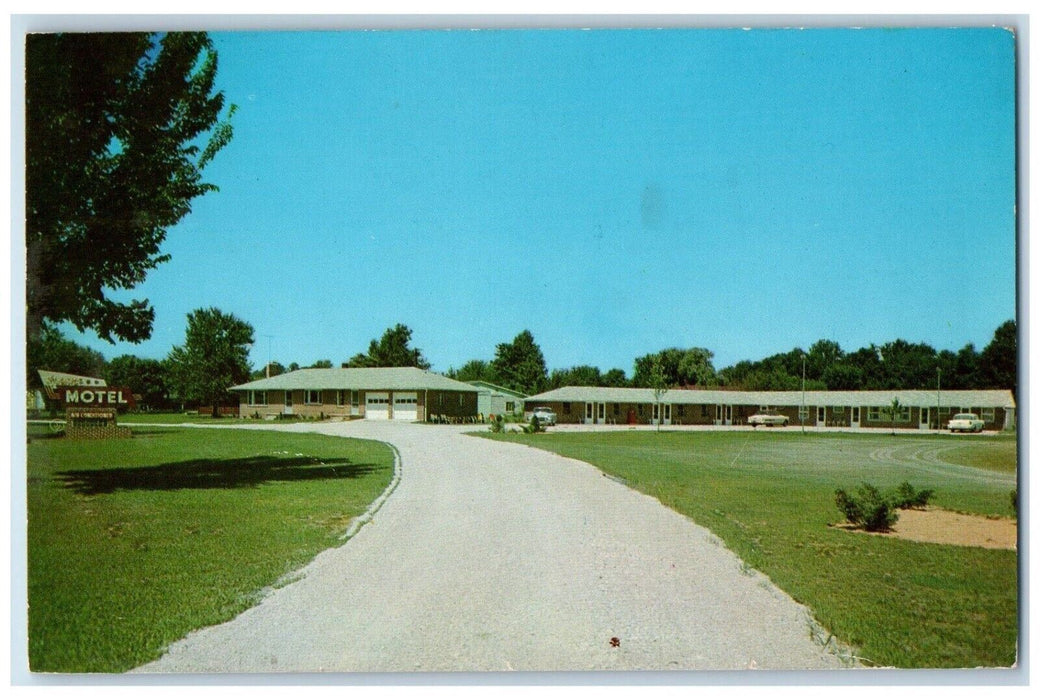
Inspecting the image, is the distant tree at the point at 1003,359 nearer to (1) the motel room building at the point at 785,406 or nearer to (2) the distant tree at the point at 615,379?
(1) the motel room building at the point at 785,406

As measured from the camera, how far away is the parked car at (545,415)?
13.4m

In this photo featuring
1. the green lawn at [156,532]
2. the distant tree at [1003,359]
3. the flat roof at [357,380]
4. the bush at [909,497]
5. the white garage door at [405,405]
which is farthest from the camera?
the white garage door at [405,405]

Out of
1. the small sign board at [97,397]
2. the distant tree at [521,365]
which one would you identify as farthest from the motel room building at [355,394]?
the small sign board at [97,397]

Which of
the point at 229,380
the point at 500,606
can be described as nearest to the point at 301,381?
the point at 229,380

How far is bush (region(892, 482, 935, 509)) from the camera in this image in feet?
24.2

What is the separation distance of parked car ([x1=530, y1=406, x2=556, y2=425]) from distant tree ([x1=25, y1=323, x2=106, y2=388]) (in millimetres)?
7693

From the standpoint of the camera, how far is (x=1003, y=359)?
6.04m

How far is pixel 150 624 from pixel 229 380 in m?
4.79

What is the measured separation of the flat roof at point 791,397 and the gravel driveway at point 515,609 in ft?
8.69

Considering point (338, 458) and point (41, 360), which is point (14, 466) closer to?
point (41, 360)

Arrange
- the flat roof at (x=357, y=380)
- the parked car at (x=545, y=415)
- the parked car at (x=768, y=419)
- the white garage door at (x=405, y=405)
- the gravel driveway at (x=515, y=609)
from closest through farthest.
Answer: the gravel driveway at (x=515, y=609) → the flat roof at (x=357, y=380) → the white garage door at (x=405, y=405) → the parked car at (x=768, y=419) → the parked car at (x=545, y=415)

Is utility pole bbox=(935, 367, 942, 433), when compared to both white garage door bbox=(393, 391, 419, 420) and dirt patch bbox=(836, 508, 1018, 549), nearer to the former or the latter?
dirt patch bbox=(836, 508, 1018, 549)

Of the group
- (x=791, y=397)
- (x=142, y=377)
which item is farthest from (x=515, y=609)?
(x=791, y=397)

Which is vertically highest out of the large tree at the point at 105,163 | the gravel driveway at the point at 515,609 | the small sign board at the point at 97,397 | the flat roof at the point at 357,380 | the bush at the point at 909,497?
the large tree at the point at 105,163
